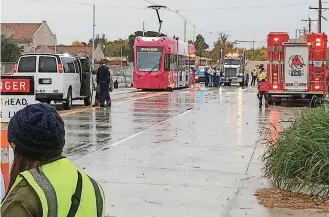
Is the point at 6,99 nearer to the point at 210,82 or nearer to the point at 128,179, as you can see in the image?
the point at 128,179

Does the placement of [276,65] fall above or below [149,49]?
below

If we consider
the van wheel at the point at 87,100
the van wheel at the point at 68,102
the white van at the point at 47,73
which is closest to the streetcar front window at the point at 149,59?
the van wheel at the point at 87,100

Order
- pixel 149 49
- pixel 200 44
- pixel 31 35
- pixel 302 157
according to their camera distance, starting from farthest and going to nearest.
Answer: pixel 200 44 < pixel 31 35 < pixel 149 49 < pixel 302 157

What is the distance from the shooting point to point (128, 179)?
880 cm

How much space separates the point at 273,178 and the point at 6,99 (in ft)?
13.5

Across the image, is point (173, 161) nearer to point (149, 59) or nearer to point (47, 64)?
point (47, 64)

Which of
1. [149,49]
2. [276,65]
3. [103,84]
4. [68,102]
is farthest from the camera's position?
[149,49]

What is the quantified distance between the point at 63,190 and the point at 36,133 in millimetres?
265

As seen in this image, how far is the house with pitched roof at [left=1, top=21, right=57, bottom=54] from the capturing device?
322 feet

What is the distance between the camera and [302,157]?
8070mm

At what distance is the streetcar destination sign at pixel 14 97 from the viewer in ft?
19.6

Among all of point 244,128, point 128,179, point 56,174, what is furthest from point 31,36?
point 56,174

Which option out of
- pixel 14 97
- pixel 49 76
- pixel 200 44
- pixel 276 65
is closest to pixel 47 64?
pixel 49 76

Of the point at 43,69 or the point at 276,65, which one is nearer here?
the point at 43,69
